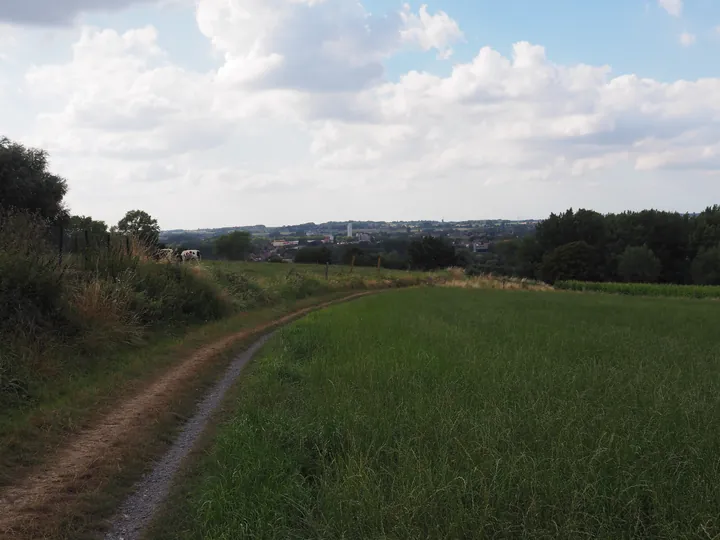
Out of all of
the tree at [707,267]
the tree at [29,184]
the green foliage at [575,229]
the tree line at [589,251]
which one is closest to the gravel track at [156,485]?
the tree at [29,184]

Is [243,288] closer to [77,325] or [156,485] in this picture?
[77,325]

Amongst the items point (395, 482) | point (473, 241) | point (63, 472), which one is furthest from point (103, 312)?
point (473, 241)

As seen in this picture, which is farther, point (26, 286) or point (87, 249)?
point (87, 249)

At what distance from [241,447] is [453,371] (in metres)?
3.83

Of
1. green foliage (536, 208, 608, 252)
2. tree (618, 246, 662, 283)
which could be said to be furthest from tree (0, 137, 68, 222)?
green foliage (536, 208, 608, 252)

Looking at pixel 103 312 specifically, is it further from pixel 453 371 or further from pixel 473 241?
pixel 473 241

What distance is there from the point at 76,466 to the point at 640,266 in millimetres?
93104

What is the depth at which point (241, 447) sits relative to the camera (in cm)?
624

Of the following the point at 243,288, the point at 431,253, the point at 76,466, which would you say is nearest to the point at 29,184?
the point at 243,288

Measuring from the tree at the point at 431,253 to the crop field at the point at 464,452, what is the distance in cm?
8461

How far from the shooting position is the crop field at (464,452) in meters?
4.21

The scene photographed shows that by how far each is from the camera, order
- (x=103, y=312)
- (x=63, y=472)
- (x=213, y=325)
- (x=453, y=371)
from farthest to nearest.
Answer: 1. (x=213, y=325)
2. (x=103, y=312)
3. (x=453, y=371)
4. (x=63, y=472)

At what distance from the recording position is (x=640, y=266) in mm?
86250

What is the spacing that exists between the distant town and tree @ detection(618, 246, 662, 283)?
95.6 ft
